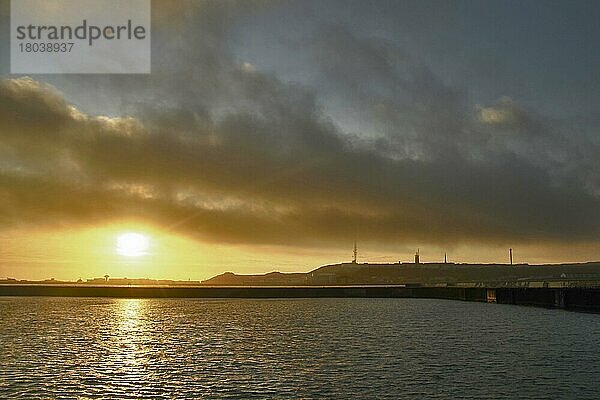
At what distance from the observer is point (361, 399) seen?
34188 millimetres

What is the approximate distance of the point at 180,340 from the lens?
6631 centimetres

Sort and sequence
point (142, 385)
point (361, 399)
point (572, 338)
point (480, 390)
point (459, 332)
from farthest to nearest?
point (459, 332)
point (572, 338)
point (142, 385)
point (480, 390)
point (361, 399)

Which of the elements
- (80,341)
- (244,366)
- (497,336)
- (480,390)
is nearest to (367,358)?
(244,366)

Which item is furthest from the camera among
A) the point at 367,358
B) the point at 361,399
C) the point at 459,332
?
the point at 459,332

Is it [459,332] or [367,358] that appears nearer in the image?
[367,358]

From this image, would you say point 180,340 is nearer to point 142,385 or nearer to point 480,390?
point 142,385

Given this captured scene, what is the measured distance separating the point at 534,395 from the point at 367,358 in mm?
16447

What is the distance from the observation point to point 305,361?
4844cm

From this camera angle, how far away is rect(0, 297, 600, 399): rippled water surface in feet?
121

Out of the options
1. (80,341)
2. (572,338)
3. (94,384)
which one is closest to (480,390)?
(94,384)

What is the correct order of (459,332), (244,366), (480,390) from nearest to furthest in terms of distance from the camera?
(480,390) → (244,366) → (459,332)

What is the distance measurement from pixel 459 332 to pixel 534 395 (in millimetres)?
38298

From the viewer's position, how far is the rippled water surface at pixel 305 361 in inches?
1454

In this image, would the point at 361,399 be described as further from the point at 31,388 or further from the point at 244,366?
the point at 31,388
